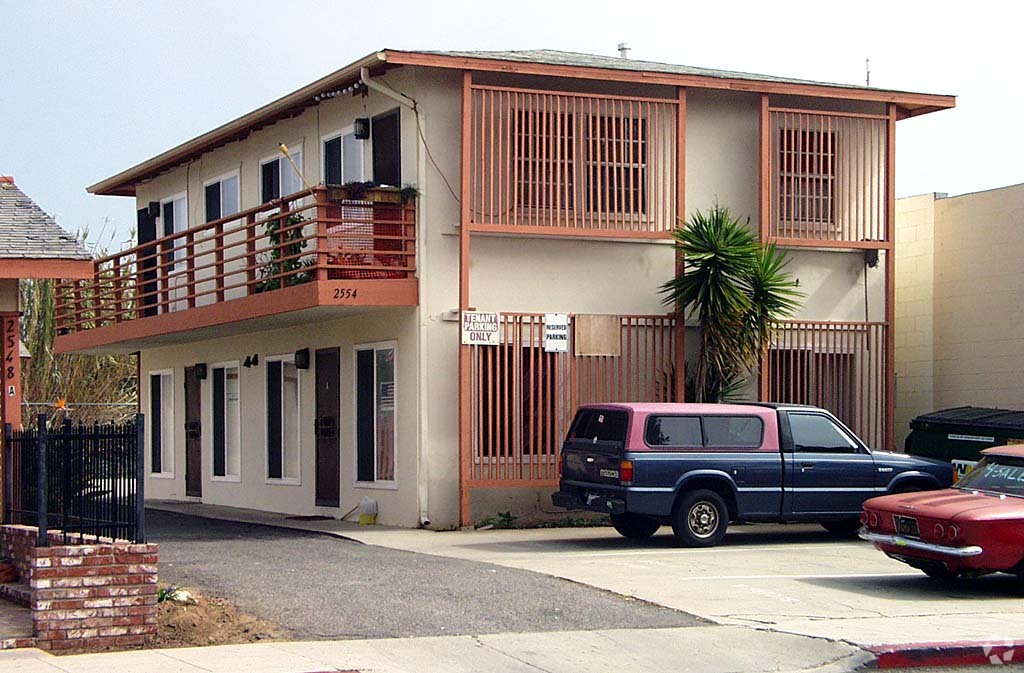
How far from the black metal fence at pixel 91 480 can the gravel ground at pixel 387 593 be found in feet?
5.04

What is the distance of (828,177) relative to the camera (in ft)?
74.5

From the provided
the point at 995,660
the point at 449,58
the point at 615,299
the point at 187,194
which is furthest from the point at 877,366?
the point at 187,194

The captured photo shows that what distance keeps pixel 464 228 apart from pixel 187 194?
34.1 ft

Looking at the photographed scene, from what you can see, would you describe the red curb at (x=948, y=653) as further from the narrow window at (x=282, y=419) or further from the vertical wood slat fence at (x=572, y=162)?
the narrow window at (x=282, y=419)

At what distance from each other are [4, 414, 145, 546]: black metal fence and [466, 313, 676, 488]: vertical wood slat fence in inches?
339

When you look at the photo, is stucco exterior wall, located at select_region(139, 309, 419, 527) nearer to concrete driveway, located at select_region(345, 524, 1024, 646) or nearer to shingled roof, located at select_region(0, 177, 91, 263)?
concrete driveway, located at select_region(345, 524, 1024, 646)

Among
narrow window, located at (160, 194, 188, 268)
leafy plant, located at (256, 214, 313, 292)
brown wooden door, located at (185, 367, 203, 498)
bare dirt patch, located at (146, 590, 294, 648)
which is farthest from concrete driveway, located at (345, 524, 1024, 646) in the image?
narrow window, located at (160, 194, 188, 268)

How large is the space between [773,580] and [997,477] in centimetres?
248

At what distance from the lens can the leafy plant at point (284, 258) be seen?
20.7 meters

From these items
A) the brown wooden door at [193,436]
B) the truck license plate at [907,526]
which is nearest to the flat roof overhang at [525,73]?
the brown wooden door at [193,436]

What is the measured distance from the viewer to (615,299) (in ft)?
70.5

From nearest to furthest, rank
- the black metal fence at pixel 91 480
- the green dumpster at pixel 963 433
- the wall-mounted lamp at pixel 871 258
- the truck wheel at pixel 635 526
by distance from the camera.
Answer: the black metal fence at pixel 91 480, the truck wheel at pixel 635 526, the green dumpster at pixel 963 433, the wall-mounted lamp at pixel 871 258

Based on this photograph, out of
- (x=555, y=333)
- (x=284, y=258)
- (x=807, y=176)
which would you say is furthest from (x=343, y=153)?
(x=807, y=176)

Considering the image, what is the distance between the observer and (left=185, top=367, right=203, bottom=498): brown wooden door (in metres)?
28.4
